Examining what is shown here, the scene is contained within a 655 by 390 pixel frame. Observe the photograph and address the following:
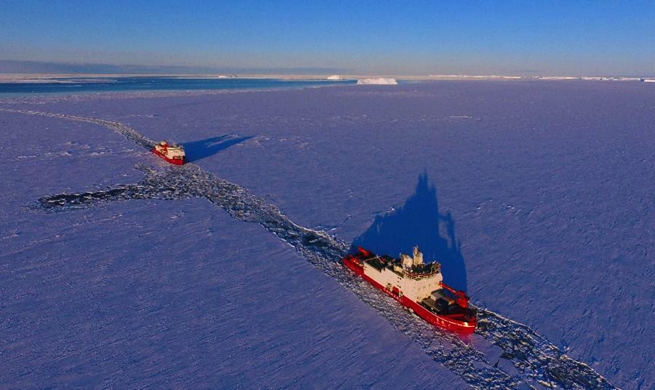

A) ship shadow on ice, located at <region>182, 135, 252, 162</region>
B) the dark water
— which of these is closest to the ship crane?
ship shadow on ice, located at <region>182, 135, 252, 162</region>

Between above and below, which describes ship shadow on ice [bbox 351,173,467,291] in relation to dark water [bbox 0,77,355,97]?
below

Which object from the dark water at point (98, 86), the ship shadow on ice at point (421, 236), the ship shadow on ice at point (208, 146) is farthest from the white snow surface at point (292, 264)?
the dark water at point (98, 86)

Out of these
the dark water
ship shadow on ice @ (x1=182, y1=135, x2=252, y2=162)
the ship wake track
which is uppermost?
the dark water

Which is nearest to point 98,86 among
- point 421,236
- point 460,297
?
point 421,236

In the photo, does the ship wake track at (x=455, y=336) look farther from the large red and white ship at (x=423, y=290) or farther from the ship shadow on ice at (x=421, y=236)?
the ship shadow on ice at (x=421, y=236)

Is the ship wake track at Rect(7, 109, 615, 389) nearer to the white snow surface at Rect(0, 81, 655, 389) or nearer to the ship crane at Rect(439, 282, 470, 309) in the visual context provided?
the white snow surface at Rect(0, 81, 655, 389)

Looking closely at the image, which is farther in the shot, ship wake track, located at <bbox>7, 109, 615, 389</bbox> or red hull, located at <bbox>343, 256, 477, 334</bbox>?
red hull, located at <bbox>343, 256, 477, 334</bbox>

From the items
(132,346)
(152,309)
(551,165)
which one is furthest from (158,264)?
(551,165)

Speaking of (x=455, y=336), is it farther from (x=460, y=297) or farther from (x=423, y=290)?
(x=423, y=290)
